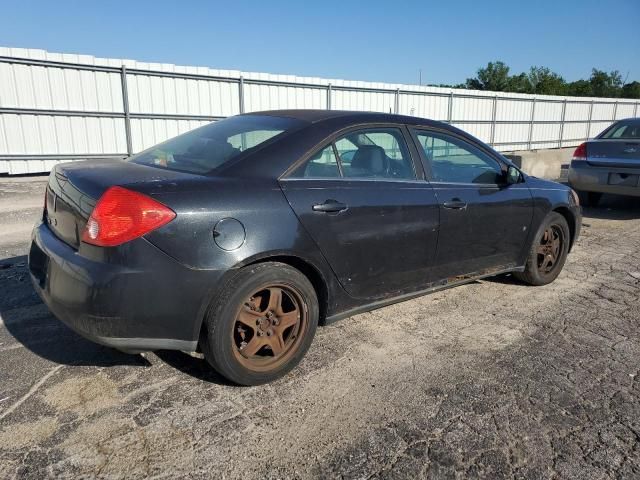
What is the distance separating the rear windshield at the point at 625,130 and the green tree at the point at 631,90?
46.5 metres

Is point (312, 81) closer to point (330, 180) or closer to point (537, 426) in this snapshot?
point (330, 180)

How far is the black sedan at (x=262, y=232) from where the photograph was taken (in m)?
2.41

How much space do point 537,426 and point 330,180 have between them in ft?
5.75

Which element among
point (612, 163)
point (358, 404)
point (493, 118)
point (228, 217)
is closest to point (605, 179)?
point (612, 163)

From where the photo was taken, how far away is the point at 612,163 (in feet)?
25.8

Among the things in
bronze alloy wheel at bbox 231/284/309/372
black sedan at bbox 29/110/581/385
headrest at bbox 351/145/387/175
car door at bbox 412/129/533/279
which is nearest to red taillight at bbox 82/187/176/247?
Answer: black sedan at bbox 29/110/581/385

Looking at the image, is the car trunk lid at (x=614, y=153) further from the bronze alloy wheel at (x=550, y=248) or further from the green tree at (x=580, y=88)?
the green tree at (x=580, y=88)

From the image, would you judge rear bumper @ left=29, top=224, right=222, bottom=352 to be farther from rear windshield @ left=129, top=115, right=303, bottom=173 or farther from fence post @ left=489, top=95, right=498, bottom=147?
fence post @ left=489, top=95, right=498, bottom=147

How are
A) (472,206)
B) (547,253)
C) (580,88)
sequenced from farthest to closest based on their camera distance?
(580,88) → (547,253) → (472,206)

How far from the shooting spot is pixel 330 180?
9.98ft

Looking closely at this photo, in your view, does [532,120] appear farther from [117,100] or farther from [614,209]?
[117,100]

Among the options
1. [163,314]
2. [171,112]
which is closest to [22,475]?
[163,314]

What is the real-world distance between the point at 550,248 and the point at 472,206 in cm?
143

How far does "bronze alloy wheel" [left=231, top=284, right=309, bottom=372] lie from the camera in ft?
8.99
